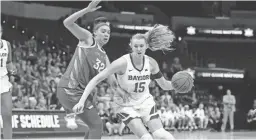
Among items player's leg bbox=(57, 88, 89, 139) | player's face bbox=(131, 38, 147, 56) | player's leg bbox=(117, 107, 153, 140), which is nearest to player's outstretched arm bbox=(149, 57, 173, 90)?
player's face bbox=(131, 38, 147, 56)

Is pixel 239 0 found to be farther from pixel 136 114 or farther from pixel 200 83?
pixel 136 114

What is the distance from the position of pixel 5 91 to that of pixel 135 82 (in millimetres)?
1984

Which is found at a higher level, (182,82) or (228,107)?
(182,82)

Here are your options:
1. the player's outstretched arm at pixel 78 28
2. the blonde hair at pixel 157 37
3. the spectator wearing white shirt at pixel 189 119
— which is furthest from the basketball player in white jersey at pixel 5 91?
the spectator wearing white shirt at pixel 189 119

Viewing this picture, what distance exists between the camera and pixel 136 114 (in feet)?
17.8

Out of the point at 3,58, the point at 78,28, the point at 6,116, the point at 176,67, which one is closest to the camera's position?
the point at 78,28

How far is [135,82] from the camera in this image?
5.46 metres

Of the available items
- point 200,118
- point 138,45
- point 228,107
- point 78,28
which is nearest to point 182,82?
A: point 138,45

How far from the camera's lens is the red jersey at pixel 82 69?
5723 millimetres

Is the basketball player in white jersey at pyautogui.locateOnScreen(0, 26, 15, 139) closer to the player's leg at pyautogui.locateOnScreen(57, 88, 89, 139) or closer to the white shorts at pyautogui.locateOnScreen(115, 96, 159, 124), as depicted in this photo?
A: the player's leg at pyautogui.locateOnScreen(57, 88, 89, 139)

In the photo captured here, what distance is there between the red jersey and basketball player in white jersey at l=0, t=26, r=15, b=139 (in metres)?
1.11

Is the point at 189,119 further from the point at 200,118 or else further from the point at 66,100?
the point at 66,100

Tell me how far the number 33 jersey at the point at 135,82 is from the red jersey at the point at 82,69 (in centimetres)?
39

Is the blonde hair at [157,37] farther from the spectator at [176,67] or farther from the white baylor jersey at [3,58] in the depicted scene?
the spectator at [176,67]
